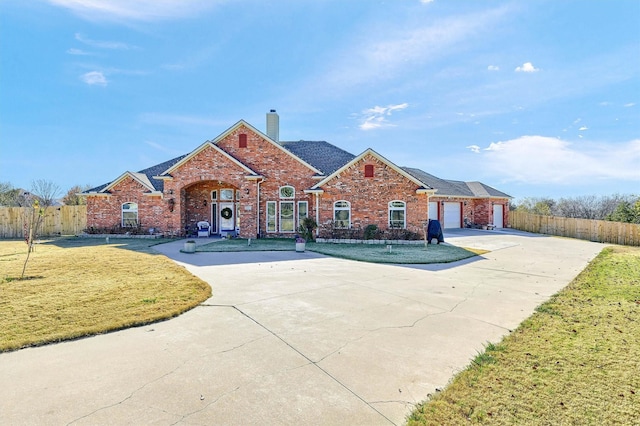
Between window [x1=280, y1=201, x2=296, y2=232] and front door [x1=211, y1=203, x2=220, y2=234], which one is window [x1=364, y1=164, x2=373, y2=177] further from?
front door [x1=211, y1=203, x2=220, y2=234]

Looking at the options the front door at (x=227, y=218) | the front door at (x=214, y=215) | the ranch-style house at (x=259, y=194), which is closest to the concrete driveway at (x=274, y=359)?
the ranch-style house at (x=259, y=194)

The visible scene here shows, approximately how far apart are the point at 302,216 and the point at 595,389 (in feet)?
→ 54.1

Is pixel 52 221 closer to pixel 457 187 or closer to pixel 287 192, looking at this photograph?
pixel 287 192

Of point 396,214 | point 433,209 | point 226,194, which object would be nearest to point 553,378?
point 396,214

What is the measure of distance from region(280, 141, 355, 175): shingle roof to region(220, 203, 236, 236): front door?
18.9 feet

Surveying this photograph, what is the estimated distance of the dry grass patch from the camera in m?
4.50

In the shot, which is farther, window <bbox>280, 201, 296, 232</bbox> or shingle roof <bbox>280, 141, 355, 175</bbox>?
shingle roof <bbox>280, 141, 355, 175</bbox>

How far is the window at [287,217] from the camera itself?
19.0 meters

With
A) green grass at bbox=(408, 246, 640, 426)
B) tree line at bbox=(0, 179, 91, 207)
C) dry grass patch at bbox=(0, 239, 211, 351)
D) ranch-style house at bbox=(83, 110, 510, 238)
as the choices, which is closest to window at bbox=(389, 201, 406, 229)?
ranch-style house at bbox=(83, 110, 510, 238)

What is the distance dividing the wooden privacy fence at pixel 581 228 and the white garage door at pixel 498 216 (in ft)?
3.11

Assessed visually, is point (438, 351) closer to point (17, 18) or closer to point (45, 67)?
point (17, 18)

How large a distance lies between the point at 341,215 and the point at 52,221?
68.0ft

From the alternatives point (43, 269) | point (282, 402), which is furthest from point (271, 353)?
point (43, 269)

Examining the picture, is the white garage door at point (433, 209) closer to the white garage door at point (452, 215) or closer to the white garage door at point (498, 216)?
the white garage door at point (452, 215)
